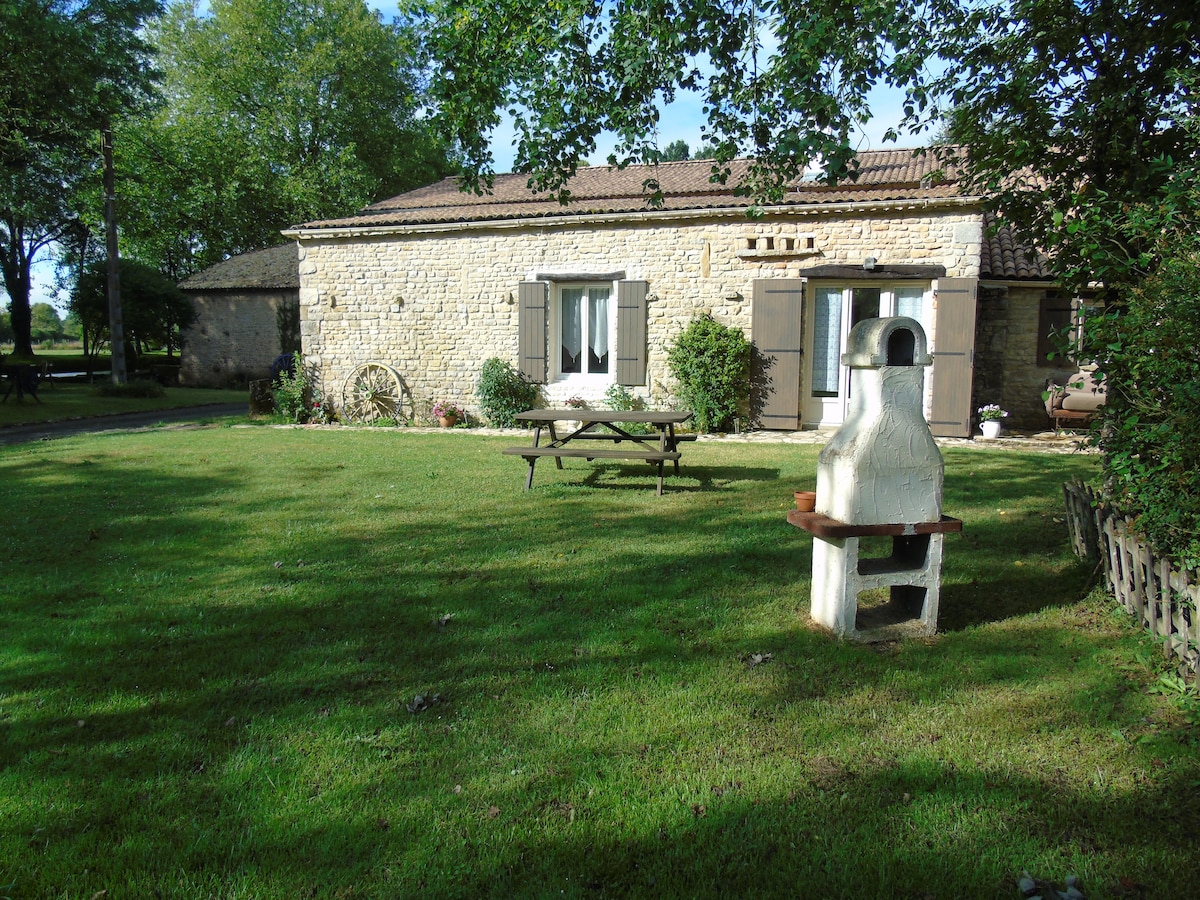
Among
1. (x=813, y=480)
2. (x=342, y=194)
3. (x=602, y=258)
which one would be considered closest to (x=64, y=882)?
(x=813, y=480)

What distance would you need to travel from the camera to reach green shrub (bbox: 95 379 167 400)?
1794 centimetres

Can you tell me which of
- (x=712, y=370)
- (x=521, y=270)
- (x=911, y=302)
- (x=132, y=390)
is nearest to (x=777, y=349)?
(x=712, y=370)

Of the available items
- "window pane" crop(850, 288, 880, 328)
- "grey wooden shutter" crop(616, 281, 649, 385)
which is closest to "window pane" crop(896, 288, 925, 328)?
"window pane" crop(850, 288, 880, 328)

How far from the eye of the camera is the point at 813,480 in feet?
24.9

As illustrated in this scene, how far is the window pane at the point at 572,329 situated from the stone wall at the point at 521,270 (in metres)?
0.45

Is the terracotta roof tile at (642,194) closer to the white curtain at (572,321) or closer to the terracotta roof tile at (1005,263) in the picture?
the white curtain at (572,321)

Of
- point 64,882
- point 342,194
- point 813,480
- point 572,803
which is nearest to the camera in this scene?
point 64,882

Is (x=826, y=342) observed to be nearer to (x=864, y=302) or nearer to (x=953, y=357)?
(x=864, y=302)

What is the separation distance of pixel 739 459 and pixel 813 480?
1572 millimetres

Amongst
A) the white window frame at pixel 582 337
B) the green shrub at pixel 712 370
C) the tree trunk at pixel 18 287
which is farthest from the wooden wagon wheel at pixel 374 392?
the tree trunk at pixel 18 287

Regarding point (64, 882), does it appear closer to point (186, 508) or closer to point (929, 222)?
point (186, 508)

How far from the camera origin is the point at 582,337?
12820mm

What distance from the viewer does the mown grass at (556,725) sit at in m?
2.15

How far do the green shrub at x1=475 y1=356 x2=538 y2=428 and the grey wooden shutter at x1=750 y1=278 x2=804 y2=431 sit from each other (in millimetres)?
3603
